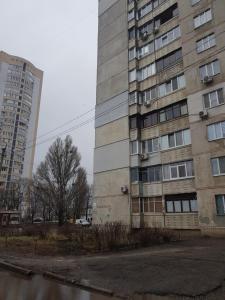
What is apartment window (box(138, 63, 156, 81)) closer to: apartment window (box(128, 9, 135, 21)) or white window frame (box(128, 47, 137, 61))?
white window frame (box(128, 47, 137, 61))

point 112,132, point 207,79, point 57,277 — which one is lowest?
point 57,277

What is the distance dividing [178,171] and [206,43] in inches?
483

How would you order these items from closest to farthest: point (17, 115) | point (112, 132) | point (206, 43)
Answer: point (206, 43) < point (112, 132) < point (17, 115)

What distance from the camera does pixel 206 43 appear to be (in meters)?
24.5

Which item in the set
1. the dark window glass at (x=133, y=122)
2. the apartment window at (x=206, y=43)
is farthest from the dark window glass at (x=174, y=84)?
the dark window glass at (x=133, y=122)

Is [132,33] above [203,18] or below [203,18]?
above

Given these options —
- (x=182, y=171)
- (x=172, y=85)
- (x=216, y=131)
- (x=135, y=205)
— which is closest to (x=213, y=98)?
(x=216, y=131)

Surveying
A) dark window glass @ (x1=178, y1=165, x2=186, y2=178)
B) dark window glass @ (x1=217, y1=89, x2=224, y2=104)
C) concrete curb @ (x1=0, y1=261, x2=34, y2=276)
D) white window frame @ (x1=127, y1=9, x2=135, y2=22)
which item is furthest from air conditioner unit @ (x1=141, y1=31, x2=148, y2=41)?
concrete curb @ (x1=0, y1=261, x2=34, y2=276)

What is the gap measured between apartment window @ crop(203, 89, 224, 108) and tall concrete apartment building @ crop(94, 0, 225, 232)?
3.3 inches

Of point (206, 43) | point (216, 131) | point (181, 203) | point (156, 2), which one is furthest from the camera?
point (156, 2)

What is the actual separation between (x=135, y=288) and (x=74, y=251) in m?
7.80

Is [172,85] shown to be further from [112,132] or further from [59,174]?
[59,174]

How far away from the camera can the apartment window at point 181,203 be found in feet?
75.6

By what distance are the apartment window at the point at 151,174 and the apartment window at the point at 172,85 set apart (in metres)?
7.85
